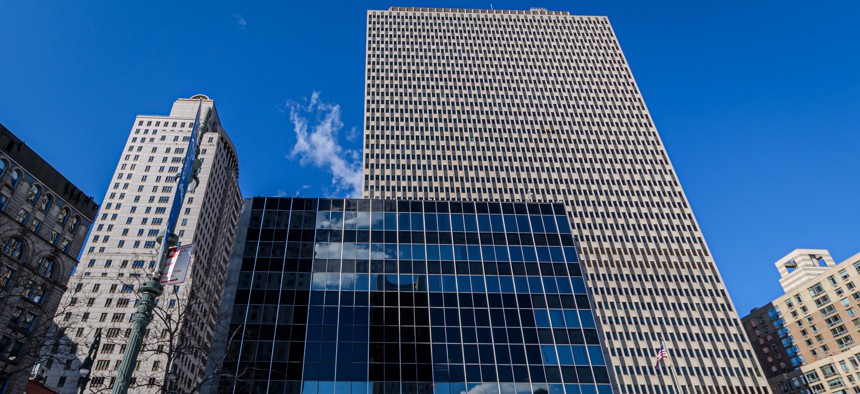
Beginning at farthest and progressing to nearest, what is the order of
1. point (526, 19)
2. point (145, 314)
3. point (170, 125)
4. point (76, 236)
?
point (526, 19) → point (170, 125) → point (76, 236) → point (145, 314)

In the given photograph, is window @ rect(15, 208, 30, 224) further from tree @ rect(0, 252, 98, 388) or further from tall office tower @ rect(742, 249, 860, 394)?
tall office tower @ rect(742, 249, 860, 394)

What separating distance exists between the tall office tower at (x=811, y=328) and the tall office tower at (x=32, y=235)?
12990 cm

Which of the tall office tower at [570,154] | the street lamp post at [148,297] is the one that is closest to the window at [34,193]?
the street lamp post at [148,297]

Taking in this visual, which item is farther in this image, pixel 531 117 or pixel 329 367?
pixel 531 117

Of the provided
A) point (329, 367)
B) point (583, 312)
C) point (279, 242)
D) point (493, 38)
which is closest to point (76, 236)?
point (279, 242)

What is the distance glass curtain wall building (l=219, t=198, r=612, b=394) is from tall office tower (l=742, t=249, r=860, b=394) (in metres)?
82.1

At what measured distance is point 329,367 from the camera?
47531 mm

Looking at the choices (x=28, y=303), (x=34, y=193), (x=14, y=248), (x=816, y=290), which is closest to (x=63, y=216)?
(x=34, y=193)

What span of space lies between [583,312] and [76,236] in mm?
60159

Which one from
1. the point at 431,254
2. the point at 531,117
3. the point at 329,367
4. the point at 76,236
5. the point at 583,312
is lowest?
the point at 329,367

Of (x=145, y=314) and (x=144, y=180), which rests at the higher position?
(x=144, y=180)

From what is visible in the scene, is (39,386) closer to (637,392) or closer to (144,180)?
(144,180)

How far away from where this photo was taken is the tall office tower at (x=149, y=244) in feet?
318

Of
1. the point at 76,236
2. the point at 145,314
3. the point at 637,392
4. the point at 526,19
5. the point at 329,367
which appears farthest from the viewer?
the point at 526,19
